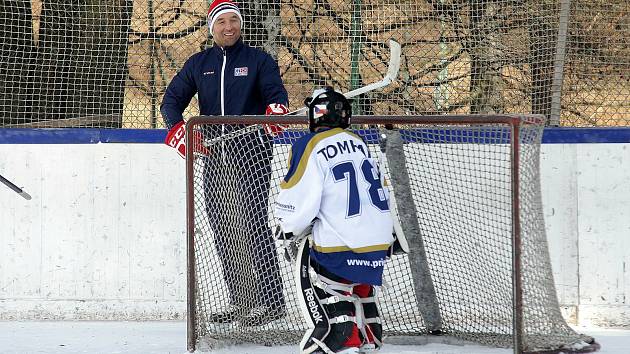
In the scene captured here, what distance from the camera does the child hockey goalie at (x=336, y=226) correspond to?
435 centimetres

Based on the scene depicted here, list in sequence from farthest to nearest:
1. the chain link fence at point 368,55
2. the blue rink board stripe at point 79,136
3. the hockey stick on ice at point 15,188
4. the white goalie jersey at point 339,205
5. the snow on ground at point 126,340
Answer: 1. the chain link fence at point 368,55
2. the blue rink board stripe at point 79,136
3. the hockey stick on ice at point 15,188
4. the snow on ground at point 126,340
5. the white goalie jersey at point 339,205

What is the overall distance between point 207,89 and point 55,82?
139cm

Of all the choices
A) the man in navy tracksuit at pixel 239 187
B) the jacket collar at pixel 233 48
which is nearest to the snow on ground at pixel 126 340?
the man in navy tracksuit at pixel 239 187

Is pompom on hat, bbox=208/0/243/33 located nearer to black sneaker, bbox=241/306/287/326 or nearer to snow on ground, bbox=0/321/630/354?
black sneaker, bbox=241/306/287/326

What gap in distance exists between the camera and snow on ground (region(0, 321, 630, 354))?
17.4 feet

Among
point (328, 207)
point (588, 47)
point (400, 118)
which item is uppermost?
point (588, 47)

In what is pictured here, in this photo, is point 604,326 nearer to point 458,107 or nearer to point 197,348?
point 458,107

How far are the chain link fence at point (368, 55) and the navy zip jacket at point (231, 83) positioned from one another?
0.94 meters

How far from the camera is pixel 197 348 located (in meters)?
5.23

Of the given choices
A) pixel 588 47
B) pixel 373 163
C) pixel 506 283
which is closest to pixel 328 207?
pixel 373 163

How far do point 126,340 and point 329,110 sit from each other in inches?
75.4

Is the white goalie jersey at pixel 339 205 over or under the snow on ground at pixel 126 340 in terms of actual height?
over

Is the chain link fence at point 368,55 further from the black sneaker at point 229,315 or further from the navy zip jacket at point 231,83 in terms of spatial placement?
the black sneaker at point 229,315

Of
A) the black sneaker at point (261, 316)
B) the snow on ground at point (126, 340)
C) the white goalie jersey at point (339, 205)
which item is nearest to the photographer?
the white goalie jersey at point (339, 205)
